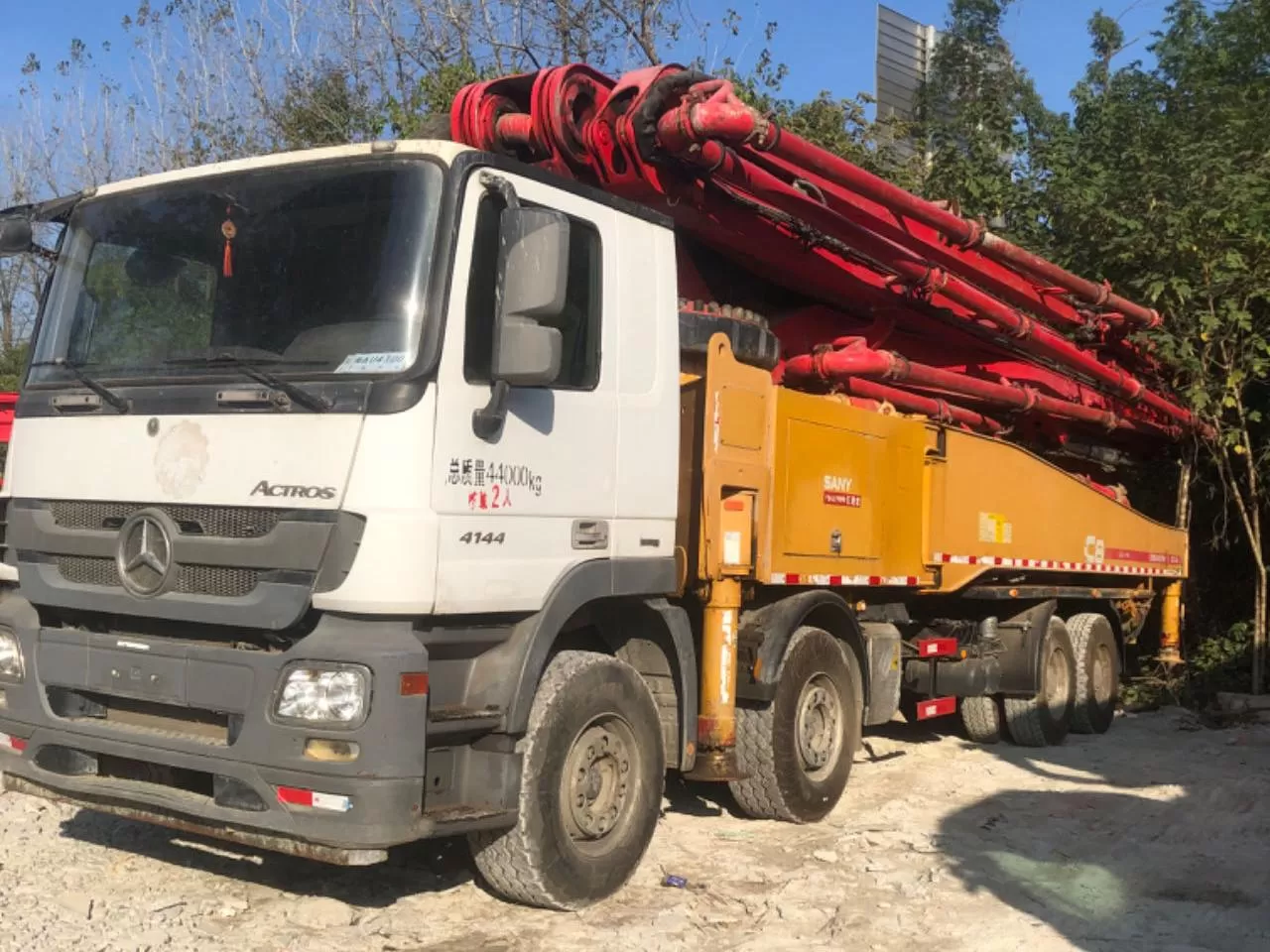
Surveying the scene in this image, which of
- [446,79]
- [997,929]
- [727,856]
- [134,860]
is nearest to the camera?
[997,929]

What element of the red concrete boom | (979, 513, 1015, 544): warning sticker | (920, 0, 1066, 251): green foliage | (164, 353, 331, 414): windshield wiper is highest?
(920, 0, 1066, 251): green foliage

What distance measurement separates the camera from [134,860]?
17.6ft

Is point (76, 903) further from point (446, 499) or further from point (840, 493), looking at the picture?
point (840, 493)

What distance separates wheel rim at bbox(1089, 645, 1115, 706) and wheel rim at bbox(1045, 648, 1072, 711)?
47 cm

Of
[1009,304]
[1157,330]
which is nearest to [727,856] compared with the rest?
[1009,304]

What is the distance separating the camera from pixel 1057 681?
9797mm

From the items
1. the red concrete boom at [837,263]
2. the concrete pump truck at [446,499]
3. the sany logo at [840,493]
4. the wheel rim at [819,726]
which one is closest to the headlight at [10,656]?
the concrete pump truck at [446,499]

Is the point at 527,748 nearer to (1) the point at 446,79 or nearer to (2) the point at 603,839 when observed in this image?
(2) the point at 603,839

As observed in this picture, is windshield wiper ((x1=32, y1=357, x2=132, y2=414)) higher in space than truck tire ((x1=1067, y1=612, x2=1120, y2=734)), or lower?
higher

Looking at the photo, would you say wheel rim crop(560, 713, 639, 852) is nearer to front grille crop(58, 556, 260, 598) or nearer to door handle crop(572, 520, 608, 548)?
door handle crop(572, 520, 608, 548)

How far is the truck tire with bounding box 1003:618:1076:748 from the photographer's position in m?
9.36

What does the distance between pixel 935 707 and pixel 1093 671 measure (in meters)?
2.36

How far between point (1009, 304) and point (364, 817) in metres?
6.76

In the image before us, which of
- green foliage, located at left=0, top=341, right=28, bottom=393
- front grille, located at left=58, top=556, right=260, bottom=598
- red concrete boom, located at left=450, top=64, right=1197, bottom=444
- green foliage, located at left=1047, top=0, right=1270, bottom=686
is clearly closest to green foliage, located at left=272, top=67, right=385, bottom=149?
green foliage, located at left=0, top=341, right=28, bottom=393
